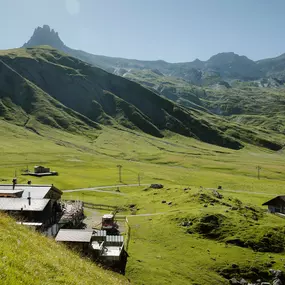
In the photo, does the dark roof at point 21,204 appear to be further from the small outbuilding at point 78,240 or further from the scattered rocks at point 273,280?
the scattered rocks at point 273,280

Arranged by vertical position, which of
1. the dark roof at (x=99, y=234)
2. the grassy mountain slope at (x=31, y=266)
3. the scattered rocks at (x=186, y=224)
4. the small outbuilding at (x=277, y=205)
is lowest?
the small outbuilding at (x=277, y=205)

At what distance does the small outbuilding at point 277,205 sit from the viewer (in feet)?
306

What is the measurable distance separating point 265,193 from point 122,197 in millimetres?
60061

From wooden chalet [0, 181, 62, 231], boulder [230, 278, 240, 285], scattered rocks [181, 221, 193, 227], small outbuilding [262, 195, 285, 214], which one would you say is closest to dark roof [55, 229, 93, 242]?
wooden chalet [0, 181, 62, 231]

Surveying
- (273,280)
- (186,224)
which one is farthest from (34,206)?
(273,280)

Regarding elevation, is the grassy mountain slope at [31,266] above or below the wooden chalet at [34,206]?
above

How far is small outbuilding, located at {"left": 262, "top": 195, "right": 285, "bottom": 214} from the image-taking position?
9338 cm

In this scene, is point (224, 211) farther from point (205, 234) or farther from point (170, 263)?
point (170, 263)

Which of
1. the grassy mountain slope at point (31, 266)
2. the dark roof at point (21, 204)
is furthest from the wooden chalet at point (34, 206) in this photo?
the grassy mountain slope at point (31, 266)

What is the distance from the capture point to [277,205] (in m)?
95.2

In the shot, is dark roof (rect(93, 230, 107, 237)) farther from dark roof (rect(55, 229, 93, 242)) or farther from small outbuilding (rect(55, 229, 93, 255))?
small outbuilding (rect(55, 229, 93, 255))

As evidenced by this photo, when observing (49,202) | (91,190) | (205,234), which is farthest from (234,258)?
(91,190)

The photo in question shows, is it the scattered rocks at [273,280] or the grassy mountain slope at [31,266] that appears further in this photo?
the scattered rocks at [273,280]

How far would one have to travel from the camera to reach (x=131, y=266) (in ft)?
172
